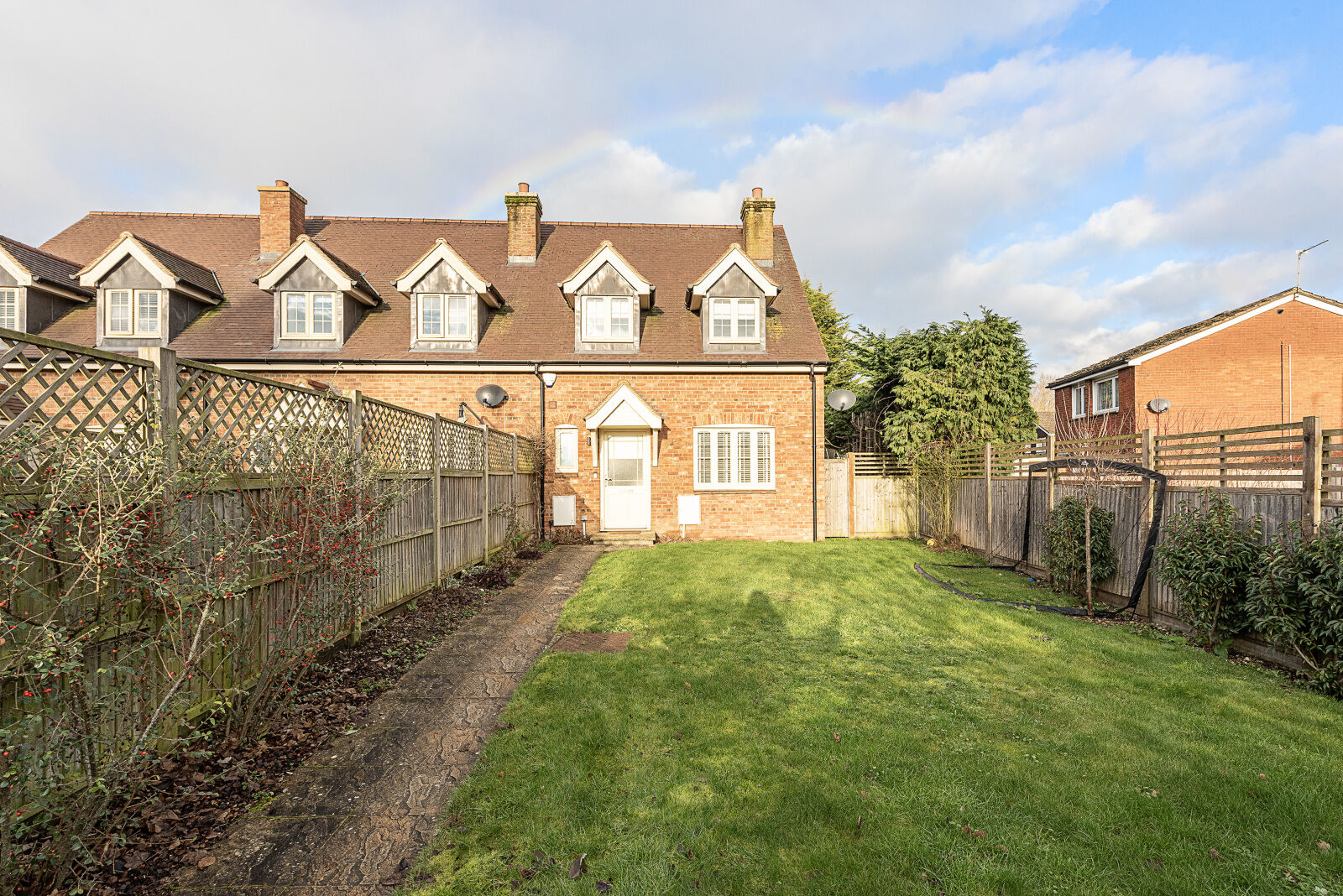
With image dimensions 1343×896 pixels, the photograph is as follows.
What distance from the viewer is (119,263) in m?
13.6

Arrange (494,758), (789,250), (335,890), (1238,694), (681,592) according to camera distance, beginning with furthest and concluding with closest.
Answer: (789,250) < (681,592) < (1238,694) < (494,758) < (335,890)

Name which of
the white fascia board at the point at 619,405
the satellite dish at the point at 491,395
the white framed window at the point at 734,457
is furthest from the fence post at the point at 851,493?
the satellite dish at the point at 491,395

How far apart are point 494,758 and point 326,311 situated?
1394 cm

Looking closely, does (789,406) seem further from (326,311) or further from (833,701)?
(326,311)

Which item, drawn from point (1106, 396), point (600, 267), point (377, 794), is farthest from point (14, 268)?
point (1106, 396)

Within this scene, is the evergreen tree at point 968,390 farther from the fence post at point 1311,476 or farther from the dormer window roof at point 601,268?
the fence post at point 1311,476

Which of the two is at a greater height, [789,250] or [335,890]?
[789,250]

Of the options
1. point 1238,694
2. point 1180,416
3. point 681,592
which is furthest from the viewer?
point 1180,416

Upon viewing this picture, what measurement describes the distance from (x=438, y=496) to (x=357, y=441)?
2.39 meters

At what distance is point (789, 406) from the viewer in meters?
14.9

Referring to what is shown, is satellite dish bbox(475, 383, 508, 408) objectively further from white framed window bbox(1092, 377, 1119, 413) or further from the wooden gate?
white framed window bbox(1092, 377, 1119, 413)

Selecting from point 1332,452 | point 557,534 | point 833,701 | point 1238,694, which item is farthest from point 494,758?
point 557,534

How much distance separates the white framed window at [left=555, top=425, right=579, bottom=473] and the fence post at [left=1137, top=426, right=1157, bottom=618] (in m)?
11.1

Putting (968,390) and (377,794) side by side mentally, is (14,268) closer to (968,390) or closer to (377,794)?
(377,794)
